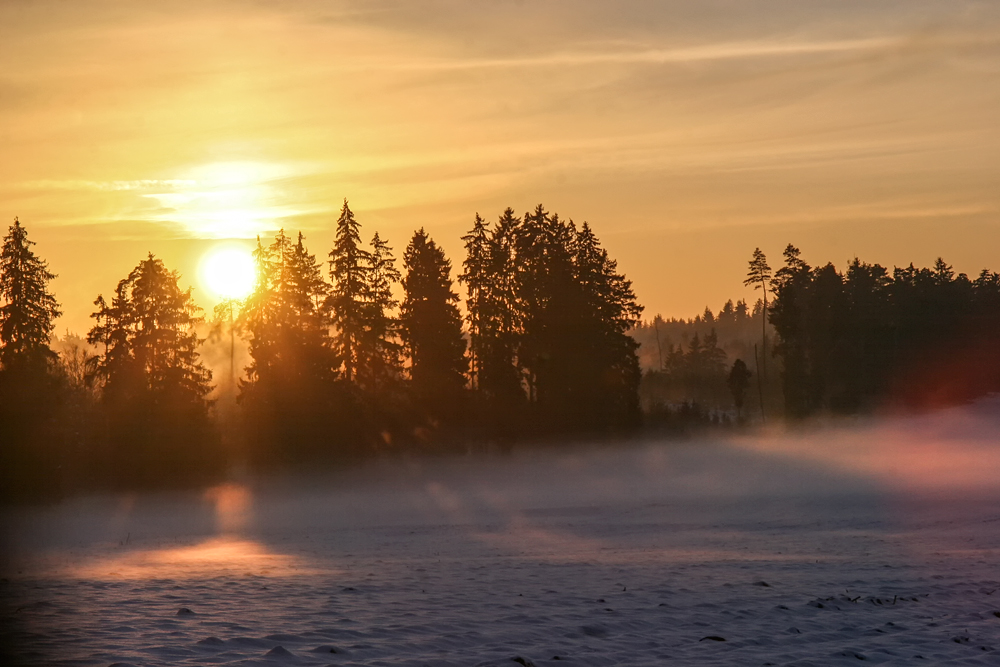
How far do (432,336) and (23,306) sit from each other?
24847mm

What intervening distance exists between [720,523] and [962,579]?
48.7 ft

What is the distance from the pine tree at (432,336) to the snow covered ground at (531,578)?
1801cm

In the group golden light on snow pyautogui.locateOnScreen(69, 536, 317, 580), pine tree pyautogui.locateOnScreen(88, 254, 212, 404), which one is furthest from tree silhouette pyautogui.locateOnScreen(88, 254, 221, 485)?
golden light on snow pyautogui.locateOnScreen(69, 536, 317, 580)

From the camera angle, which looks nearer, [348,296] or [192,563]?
[192,563]

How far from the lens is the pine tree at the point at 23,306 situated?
50156 millimetres

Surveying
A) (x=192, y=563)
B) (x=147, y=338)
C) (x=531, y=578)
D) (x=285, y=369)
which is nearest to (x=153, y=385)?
(x=147, y=338)

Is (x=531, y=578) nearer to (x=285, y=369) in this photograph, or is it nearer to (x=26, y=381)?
(x=26, y=381)

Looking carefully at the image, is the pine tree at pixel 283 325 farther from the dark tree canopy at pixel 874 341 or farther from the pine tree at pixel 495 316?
the dark tree canopy at pixel 874 341

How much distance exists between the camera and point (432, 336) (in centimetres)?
6475

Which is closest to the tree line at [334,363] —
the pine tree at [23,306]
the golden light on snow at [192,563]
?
the pine tree at [23,306]

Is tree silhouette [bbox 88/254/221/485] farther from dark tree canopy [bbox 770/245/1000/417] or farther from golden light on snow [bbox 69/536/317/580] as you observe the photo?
dark tree canopy [bbox 770/245/1000/417]

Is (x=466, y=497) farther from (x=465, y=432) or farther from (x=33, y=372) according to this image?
(x=33, y=372)

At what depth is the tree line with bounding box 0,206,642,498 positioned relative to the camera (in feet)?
172

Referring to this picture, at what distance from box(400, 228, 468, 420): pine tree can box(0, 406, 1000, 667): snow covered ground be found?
1801 cm
